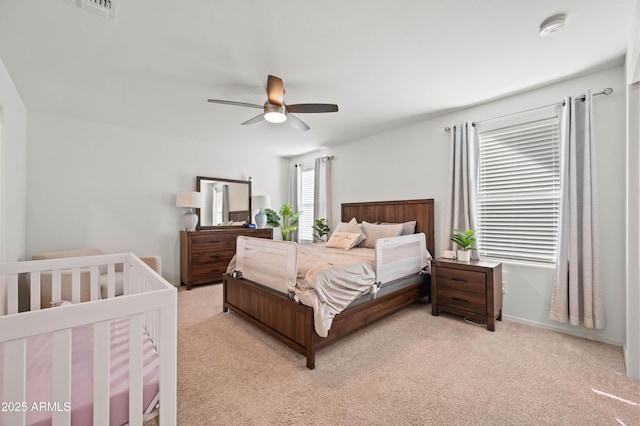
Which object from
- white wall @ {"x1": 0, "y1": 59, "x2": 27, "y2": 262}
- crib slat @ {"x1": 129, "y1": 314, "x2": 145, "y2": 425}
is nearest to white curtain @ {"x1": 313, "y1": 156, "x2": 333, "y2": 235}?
white wall @ {"x1": 0, "y1": 59, "x2": 27, "y2": 262}

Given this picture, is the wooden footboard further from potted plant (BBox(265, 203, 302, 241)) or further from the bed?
potted plant (BBox(265, 203, 302, 241))

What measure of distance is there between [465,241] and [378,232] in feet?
3.59

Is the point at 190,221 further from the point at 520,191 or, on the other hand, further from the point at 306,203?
the point at 520,191

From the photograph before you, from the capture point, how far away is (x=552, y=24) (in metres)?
1.80

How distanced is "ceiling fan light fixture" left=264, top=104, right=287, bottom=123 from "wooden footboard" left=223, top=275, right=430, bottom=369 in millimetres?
1683

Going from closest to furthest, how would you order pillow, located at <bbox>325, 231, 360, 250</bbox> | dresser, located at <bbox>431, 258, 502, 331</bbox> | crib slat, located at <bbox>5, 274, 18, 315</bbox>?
crib slat, located at <bbox>5, 274, 18, 315</bbox>
dresser, located at <bbox>431, 258, 502, 331</bbox>
pillow, located at <bbox>325, 231, 360, 250</bbox>

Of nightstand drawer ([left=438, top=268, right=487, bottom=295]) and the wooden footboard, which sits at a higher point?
nightstand drawer ([left=438, top=268, right=487, bottom=295])

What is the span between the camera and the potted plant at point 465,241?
2.99 metres

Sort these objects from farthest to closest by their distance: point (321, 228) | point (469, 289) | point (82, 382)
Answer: point (321, 228) → point (469, 289) → point (82, 382)

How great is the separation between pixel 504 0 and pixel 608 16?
82cm

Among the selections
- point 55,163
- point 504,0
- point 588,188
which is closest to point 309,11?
point 504,0

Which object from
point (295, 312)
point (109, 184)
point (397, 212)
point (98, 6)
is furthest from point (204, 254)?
point (98, 6)

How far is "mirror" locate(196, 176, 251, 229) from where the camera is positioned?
469cm

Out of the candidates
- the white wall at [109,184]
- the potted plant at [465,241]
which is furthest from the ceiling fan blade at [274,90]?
the white wall at [109,184]
